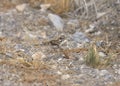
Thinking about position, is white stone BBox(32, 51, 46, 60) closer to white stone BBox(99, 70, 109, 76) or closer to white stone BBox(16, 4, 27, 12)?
white stone BBox(99, 70, 109, 76)

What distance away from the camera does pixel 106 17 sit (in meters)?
4.27

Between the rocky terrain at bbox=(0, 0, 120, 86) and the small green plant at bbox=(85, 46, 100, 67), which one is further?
the small green plant at bbox=(85, 46, 100, 67)

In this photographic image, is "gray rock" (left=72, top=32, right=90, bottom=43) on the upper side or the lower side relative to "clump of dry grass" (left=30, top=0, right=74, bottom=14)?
lower

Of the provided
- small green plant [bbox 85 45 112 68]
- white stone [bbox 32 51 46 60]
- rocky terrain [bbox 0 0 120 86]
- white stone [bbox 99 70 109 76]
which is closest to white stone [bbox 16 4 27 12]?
rocky terrain [bbox 0 0 120 86]

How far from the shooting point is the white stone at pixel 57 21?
14.0 ft

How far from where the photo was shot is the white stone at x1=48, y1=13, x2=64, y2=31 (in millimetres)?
4270

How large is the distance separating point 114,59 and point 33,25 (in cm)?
102

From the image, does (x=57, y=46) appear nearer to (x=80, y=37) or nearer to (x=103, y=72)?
(x=80, y=37)

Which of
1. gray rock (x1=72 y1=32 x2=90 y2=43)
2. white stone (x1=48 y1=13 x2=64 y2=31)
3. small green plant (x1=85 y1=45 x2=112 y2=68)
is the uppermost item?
white stone (x1=48 y1=13 x2=64 y2=31)

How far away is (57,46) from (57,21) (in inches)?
20.9

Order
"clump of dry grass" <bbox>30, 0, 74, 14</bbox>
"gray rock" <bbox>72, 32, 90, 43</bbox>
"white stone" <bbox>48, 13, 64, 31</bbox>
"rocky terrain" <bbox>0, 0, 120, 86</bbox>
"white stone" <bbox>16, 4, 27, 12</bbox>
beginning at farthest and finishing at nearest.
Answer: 1. "white stone" <bbox>16, 4, 27, 12</bbox>
2. "clump of dry grass" <bbox>30, 0, 74, 14</bbox>
3. "white stone" <bbox>48, 13, 64, 31</bbox>
4. "gray rock" <bbox>72, 32, 90, 43</bbox>
5. "rocky terrain" <bbox>0, 0, 120, 86</bbox>

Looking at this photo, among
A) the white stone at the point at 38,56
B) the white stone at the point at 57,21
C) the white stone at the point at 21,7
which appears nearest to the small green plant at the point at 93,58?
the white stone at the point at 38,56

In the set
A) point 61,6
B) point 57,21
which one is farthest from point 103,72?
point 61,6

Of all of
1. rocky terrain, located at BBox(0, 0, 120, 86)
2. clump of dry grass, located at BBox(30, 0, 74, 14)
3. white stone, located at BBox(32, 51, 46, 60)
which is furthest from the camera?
clump of dry grass, located at BBox(30, 0, 74, 14)
